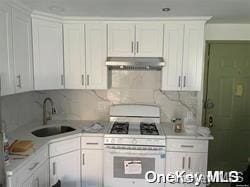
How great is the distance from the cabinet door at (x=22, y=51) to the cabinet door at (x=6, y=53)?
0.09 m

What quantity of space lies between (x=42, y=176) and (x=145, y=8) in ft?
6.99

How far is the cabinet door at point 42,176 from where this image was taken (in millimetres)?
2081

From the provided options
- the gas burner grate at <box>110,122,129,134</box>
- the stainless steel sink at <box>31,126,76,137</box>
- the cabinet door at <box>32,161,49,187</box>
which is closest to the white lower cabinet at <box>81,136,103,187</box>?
the gas burner grate at <box>110,122,129,134</box>

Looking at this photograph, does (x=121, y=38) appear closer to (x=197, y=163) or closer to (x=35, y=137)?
(x=35, y=137)

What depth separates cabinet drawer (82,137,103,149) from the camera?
2.60 m

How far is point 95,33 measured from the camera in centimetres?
276

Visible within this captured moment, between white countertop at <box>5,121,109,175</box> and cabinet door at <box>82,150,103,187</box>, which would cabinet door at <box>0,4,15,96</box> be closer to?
white countertop at <box>5,121,109,175</box>

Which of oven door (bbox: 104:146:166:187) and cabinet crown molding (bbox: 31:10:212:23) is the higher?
cabinet crown molding (bbox: 31:10:212:23)

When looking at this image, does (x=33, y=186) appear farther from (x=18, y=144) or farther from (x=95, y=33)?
(x=95, y=33)

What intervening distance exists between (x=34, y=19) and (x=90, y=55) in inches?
30.9

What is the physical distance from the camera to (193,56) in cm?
272

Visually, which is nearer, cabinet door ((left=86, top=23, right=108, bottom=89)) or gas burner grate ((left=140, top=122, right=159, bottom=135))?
gas burner grate ((left=140, top=122, right=159, bottom=135))

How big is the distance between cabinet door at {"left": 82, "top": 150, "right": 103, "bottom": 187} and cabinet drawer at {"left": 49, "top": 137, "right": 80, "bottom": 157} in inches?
5.7

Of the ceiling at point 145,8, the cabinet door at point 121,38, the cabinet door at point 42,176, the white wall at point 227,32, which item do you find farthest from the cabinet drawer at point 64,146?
the white wall at point 227,32
